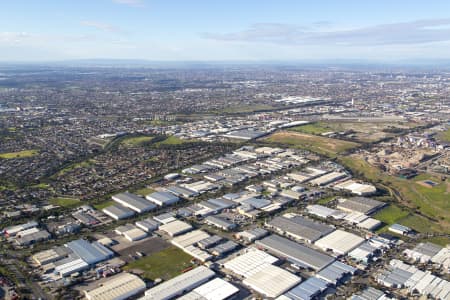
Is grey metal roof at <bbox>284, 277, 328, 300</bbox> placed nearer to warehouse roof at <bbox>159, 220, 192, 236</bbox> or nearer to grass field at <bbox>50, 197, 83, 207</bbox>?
warehouse roof at <bbox>159, 220, 192, 236</bbox>

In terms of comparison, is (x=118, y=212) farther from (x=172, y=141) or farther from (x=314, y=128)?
(x=314, y=128)

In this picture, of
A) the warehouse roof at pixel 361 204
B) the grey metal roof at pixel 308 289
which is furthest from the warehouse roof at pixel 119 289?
the warehouse roof at pixel 361 204

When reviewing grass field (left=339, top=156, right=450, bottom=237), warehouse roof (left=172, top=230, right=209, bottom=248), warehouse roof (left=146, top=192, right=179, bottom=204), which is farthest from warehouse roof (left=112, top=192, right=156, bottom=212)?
grass field (left=339, top=156, right=450, bottom=237)

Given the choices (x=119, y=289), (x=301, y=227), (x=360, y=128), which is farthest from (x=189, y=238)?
(x=360, y=128)

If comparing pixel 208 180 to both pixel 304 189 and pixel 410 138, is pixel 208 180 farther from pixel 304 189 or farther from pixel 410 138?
pixel 410 138

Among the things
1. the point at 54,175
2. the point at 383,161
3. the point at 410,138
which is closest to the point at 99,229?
the point at 54,175

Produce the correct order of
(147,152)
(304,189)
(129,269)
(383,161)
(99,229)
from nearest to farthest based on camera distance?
(129,269)
(99,229)
(304,189)
(383,161)
(147,152)
